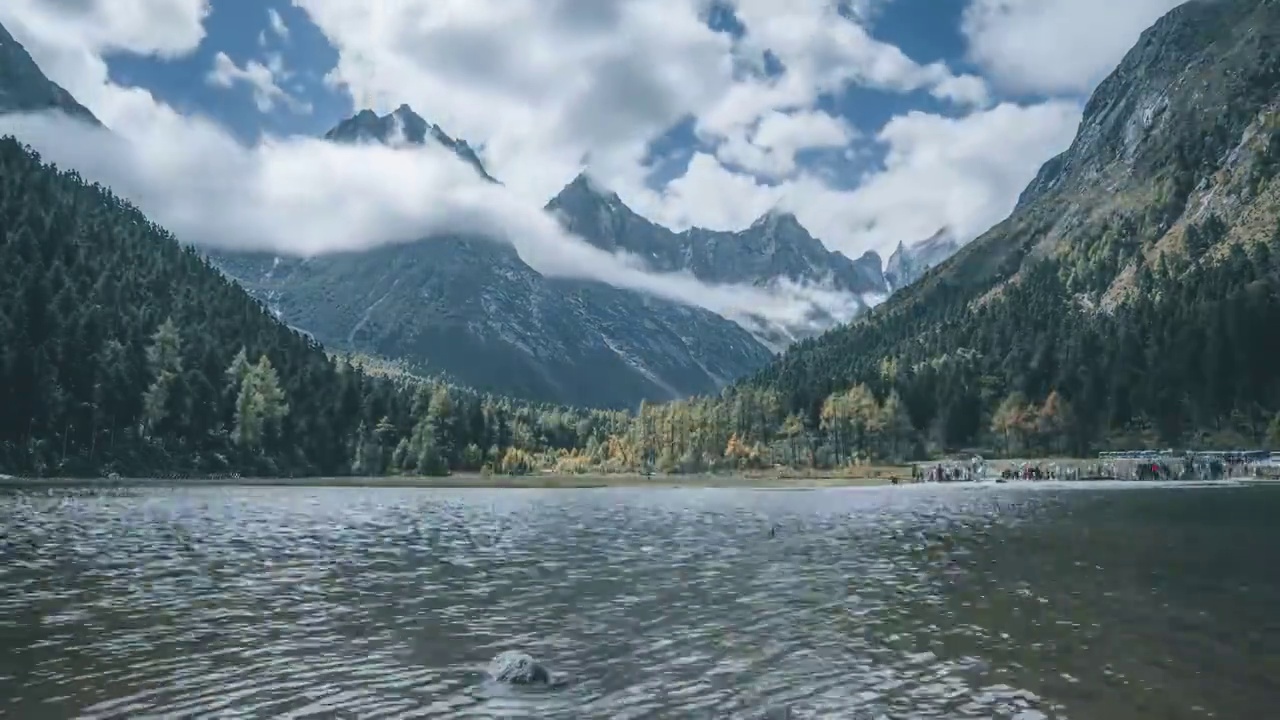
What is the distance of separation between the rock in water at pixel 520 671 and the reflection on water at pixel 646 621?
1.91 feet

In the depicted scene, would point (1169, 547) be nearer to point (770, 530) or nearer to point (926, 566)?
point (926, 566)

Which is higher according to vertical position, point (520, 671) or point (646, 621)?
point (520, 671)

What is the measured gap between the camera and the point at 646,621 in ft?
134

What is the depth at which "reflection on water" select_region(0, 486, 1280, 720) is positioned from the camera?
2773cm

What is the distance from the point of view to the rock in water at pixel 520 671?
29141mm

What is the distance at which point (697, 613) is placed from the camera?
4284 centimetres

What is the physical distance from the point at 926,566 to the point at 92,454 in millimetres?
191173

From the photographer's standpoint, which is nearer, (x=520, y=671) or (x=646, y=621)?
(x=520, y=671)

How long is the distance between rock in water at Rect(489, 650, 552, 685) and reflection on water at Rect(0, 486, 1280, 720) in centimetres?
58

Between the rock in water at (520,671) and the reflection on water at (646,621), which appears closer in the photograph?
the reflection on water at (646,621)

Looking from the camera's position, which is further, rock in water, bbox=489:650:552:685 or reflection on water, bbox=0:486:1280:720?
rock in water, bbox=489:650:552:685

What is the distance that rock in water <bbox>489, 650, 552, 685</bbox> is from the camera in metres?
29.1

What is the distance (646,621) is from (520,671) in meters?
12.4

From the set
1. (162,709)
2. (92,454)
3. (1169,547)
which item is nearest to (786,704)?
(162,709)
